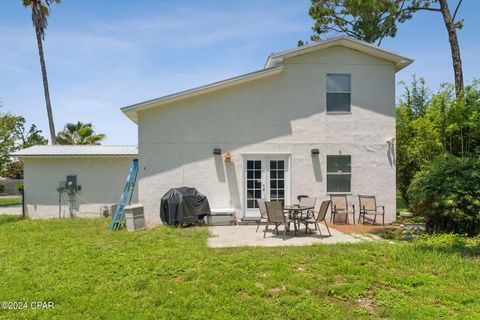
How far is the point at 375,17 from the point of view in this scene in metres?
17.2

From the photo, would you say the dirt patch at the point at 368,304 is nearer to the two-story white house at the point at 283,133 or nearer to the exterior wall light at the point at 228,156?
the two-story white house at the point at 283,133

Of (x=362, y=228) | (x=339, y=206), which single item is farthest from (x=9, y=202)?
(x=362, y=228)

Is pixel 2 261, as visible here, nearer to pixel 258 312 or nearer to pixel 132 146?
pixel 258 312

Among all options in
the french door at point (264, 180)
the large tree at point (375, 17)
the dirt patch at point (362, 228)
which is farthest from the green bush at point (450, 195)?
the large tree at point (375, 17)

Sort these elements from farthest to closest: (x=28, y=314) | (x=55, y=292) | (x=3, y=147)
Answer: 1. (x=3, y=147)
2. (x=55, y=292)
3. (x=28, y=314)

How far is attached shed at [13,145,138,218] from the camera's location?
14516mm

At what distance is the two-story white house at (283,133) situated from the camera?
1166 centimetres

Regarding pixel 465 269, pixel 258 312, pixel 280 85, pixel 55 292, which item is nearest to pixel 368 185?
pixel 280 85

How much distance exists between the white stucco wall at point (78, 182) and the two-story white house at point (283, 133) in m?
3.92

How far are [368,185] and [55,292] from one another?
390 inches

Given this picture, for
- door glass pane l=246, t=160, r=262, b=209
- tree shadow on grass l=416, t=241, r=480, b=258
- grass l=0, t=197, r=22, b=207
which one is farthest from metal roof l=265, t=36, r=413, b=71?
grass l=0, t=197, r=22, b=207

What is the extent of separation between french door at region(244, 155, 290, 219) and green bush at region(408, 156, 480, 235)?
389cm

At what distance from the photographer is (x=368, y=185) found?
12.0 meters

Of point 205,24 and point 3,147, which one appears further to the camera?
point 3,147
